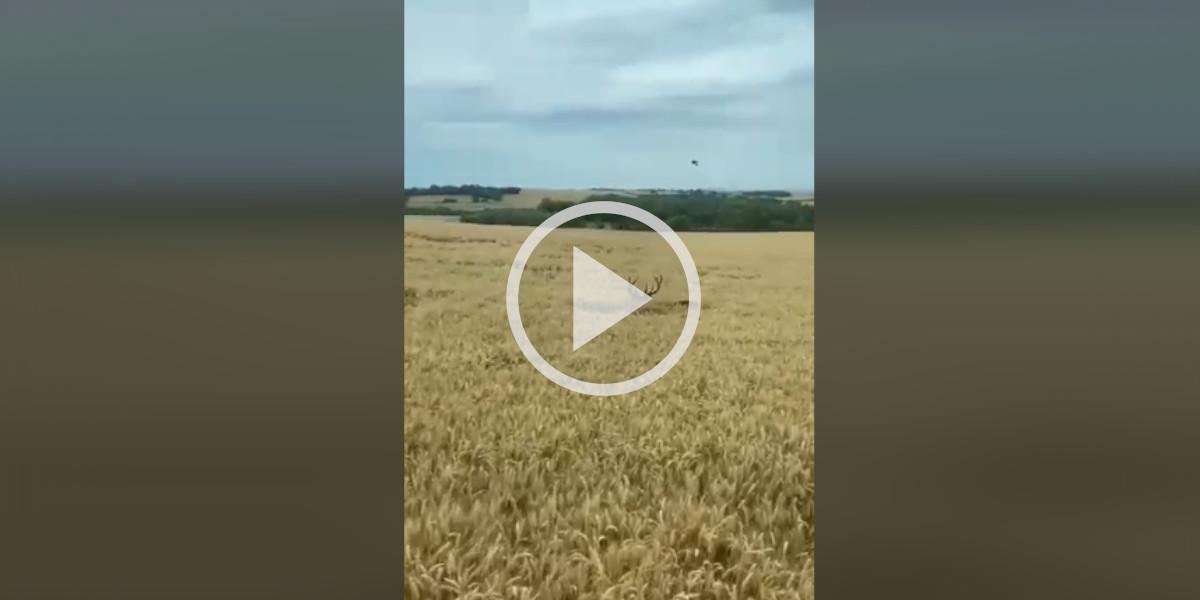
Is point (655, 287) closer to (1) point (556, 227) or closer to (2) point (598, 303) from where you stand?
(2) point (598, 303)

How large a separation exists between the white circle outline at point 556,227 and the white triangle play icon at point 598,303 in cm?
85

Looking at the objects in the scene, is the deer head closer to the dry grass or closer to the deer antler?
the deer antler

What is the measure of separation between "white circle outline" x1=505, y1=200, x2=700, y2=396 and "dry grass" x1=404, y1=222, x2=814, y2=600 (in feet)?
0.67

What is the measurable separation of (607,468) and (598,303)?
707 centimetres

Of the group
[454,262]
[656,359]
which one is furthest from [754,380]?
[454,262]

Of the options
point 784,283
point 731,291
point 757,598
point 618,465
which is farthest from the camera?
point 784,283

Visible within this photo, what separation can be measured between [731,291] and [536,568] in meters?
13.1

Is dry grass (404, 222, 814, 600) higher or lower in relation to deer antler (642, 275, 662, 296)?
lower

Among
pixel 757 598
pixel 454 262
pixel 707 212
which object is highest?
pixel 707 212

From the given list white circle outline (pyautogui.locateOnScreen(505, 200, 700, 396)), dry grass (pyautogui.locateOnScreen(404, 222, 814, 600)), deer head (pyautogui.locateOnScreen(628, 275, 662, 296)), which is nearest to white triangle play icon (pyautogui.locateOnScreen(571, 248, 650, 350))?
dry grass (pyautogui.locateOnScreen(404, 222, 814, 600))

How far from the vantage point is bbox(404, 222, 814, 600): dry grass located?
11.8 feet

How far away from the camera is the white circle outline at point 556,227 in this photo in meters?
4.65

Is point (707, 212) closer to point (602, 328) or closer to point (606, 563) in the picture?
point (602, 328)

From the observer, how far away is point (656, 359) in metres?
9.48
